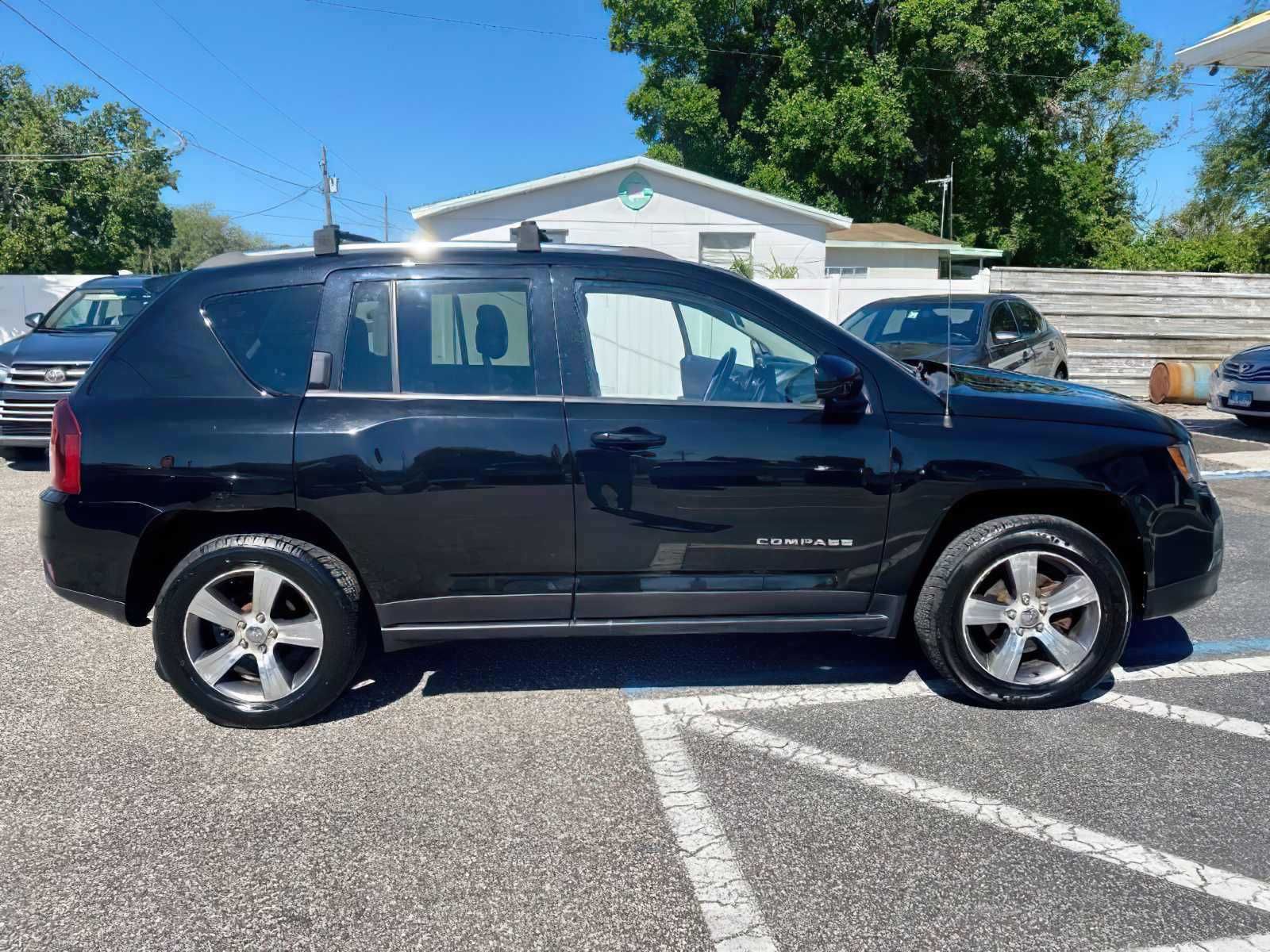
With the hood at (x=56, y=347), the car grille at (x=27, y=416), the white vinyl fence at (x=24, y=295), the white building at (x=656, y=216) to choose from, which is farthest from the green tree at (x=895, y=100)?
the car grille at (x=27, y=416)

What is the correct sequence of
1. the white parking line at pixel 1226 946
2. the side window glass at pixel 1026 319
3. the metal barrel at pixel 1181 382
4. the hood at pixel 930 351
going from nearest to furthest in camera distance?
the white parking line at pixel 1226 946 → the hood at pixel 930 351 → the side window glass at pixel 1026 319 → the metal barrel at pixel 1181 382

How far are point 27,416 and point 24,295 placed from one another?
13690mm

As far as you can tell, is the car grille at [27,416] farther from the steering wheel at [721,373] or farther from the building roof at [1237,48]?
the building roof at [1237,48]

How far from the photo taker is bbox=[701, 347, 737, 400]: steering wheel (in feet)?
11.7

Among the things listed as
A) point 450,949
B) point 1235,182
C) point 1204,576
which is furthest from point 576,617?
point 1235,182

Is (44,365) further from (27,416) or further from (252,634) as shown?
(252,634)

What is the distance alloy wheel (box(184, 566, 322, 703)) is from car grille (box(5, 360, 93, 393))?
6.36 metres

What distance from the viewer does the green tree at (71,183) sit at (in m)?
35.0

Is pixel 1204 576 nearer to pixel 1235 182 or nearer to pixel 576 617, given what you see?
pixel 576 617

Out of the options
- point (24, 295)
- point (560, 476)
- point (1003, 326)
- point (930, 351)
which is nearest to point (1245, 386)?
point (1003, 326)

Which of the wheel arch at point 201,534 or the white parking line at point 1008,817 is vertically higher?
the wheel arch at point 201,534

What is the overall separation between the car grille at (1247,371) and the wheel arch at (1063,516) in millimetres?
8197

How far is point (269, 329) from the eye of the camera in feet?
11.4

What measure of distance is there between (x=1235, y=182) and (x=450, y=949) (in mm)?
36871
